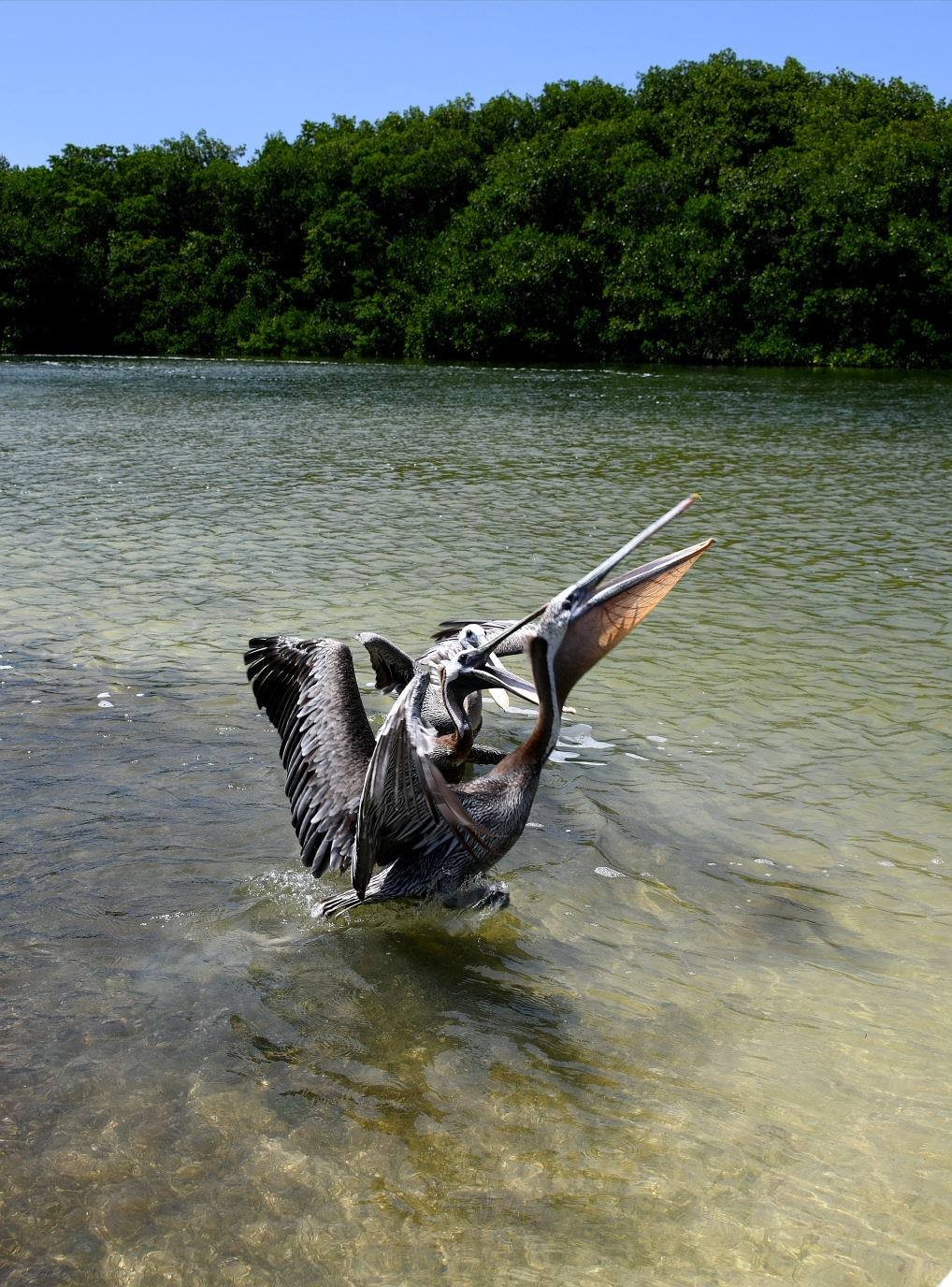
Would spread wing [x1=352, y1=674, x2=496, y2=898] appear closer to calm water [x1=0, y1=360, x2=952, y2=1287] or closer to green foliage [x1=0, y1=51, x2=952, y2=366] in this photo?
calm water [x1=0, y1=360, x2=952, y2=1287]

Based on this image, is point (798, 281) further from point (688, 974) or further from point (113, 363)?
point (688, 974)

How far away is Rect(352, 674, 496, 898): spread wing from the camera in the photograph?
2.73 metres

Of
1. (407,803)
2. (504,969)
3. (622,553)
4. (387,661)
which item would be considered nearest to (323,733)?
(407,803)

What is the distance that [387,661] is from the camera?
4797 mm

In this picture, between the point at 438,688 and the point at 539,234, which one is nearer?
the point at 438,688

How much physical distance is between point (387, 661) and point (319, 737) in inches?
37.0

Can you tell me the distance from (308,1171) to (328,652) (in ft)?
6.41

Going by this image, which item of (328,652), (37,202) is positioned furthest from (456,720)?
(37,202)

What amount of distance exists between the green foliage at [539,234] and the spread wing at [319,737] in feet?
115

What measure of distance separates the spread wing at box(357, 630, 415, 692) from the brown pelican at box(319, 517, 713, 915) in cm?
89

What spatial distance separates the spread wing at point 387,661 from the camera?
464 cm

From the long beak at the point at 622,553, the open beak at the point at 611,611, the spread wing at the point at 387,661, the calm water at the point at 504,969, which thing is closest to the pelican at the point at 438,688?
the spread wing at the point at 387,661

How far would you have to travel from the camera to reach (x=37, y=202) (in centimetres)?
5222

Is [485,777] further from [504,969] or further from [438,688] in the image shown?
[438,688]
